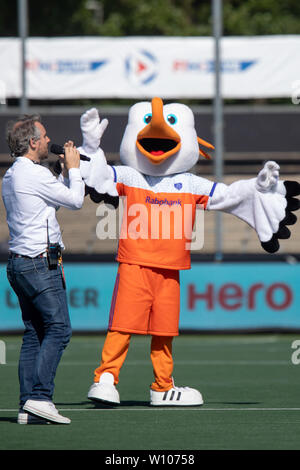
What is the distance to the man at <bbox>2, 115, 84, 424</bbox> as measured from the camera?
6.25 metres

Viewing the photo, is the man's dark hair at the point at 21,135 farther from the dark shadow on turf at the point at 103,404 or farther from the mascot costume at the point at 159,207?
the dark shadow on turf at the point at 103,404

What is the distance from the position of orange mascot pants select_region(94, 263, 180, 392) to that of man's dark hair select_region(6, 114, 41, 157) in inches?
48.6

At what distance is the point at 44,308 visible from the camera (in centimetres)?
627

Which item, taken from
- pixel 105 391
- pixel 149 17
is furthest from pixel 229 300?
pixel 149 17

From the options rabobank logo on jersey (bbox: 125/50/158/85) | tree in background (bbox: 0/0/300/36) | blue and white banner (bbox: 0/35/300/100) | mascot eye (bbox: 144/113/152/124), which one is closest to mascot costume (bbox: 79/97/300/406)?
mascot eye (bbox: 144/113/152/124)

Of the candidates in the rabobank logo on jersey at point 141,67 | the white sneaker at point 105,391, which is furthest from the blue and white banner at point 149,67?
the white sneaker at point 105,391

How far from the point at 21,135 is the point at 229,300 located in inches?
260

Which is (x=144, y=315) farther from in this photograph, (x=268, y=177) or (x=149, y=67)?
(x=149, y=67)

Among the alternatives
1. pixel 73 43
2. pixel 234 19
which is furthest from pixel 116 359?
pixel 234 19

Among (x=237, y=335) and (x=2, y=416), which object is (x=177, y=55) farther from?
(x=2, y=416)

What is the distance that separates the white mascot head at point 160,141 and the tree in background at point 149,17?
56.4ft

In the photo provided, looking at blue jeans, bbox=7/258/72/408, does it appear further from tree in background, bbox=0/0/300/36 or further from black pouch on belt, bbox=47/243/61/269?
tree in background, bbox=0/0/300/36

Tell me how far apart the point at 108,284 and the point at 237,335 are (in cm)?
169

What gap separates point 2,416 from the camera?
6773 mm
